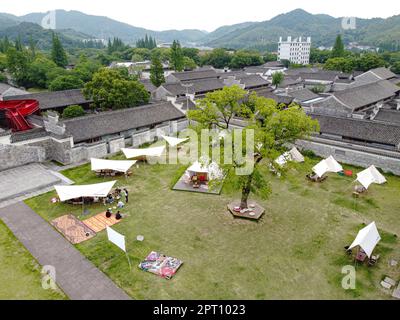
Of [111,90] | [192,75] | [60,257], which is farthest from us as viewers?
[192,75]

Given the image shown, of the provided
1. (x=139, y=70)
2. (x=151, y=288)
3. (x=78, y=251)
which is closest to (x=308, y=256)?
(x=151, y=288)

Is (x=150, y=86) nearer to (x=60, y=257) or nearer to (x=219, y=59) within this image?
(x=60, y=257)

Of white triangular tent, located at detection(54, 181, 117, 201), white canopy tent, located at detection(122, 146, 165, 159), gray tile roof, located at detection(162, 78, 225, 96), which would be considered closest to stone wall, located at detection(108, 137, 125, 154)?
white canopy tent, located at detection(122, 146, 165, 159)

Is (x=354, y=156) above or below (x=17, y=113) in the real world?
below

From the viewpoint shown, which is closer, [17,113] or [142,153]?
[142,153]

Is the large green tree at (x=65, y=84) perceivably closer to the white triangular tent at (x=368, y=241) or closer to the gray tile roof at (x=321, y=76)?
the gray tile roof at (x=321, y=76)

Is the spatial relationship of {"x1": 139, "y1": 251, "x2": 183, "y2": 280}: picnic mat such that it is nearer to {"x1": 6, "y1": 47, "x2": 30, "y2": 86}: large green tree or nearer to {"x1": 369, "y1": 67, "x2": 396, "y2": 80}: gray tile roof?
Result: {"x1": 369, "y1": 67, "x2": 396, "y2": 80}: gray tile roof

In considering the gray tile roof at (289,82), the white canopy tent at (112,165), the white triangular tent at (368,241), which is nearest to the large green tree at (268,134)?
the white triangular tent at (368,241)

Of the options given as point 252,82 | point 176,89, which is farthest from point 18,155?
point 252,82
